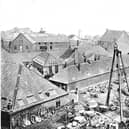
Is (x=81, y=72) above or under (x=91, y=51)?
under

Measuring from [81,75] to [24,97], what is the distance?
18467 mm

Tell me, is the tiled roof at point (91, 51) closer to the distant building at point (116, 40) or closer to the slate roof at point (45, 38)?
the slate roof at point (45, 38)

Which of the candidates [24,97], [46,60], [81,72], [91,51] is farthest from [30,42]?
[24,97]

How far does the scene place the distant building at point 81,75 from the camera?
125ft

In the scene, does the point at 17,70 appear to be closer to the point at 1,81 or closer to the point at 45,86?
the point at 1,81

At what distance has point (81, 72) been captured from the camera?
1642 inches

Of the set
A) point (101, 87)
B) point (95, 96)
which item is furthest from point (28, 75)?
point (101, 87)

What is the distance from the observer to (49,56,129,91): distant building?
1506 inches

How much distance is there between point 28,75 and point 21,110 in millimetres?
5859

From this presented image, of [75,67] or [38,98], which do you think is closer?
[38,98]

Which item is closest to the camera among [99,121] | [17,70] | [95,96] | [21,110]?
[21,110]

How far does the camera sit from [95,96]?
37781 mm

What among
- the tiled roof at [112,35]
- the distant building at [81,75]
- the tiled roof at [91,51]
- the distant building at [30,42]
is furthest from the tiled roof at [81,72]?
the tiled roof at [112,35]

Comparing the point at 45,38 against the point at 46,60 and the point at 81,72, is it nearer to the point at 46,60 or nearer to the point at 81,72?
the point at 46,60
